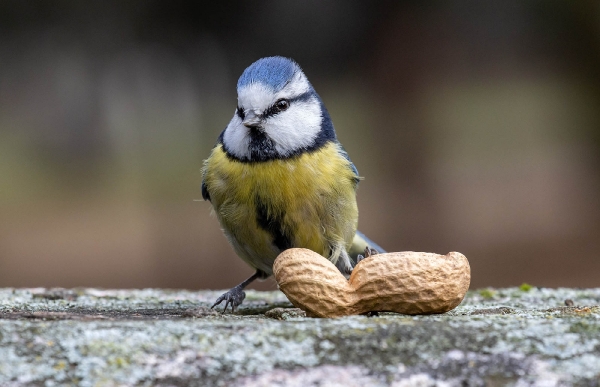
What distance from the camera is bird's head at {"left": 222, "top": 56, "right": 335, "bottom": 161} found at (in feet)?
6.12

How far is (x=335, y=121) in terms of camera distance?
3.95 metres

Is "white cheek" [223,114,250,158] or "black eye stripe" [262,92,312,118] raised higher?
"black eye stripe" [262,92,312,118]

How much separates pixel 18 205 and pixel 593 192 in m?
3.02

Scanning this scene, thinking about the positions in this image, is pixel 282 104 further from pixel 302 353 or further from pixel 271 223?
pixel 302 353

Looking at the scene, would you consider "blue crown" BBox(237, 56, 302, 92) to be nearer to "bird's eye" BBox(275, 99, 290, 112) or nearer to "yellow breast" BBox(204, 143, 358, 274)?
"bird's eye" BBox(275, 99, 290, 112)

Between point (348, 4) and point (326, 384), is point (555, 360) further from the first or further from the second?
point (348, 4)

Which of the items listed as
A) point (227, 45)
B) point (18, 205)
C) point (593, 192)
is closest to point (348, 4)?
point (227, 45)

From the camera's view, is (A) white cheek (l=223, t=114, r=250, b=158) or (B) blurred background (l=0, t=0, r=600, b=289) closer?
(A) white cheek (l=223, t=114, r=250, b=158)

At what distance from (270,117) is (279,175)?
0.15 meters

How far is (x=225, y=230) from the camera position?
2043 millimetres

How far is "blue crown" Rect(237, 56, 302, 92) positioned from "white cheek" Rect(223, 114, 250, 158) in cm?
10

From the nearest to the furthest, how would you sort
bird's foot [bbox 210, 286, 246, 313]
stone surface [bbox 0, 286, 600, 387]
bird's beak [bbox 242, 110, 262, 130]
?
stone surface [bbox 0, 286, 600, 387], bird's beak [bbox 242, 110, 262, 130], bird's foot [bbox 210, 286, 246, 313]

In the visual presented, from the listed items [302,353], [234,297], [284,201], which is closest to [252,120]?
[284,201]

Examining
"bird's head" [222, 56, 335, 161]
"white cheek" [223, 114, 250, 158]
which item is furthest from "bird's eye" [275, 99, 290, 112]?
"white cheek" [223, 114, 250, 158]
